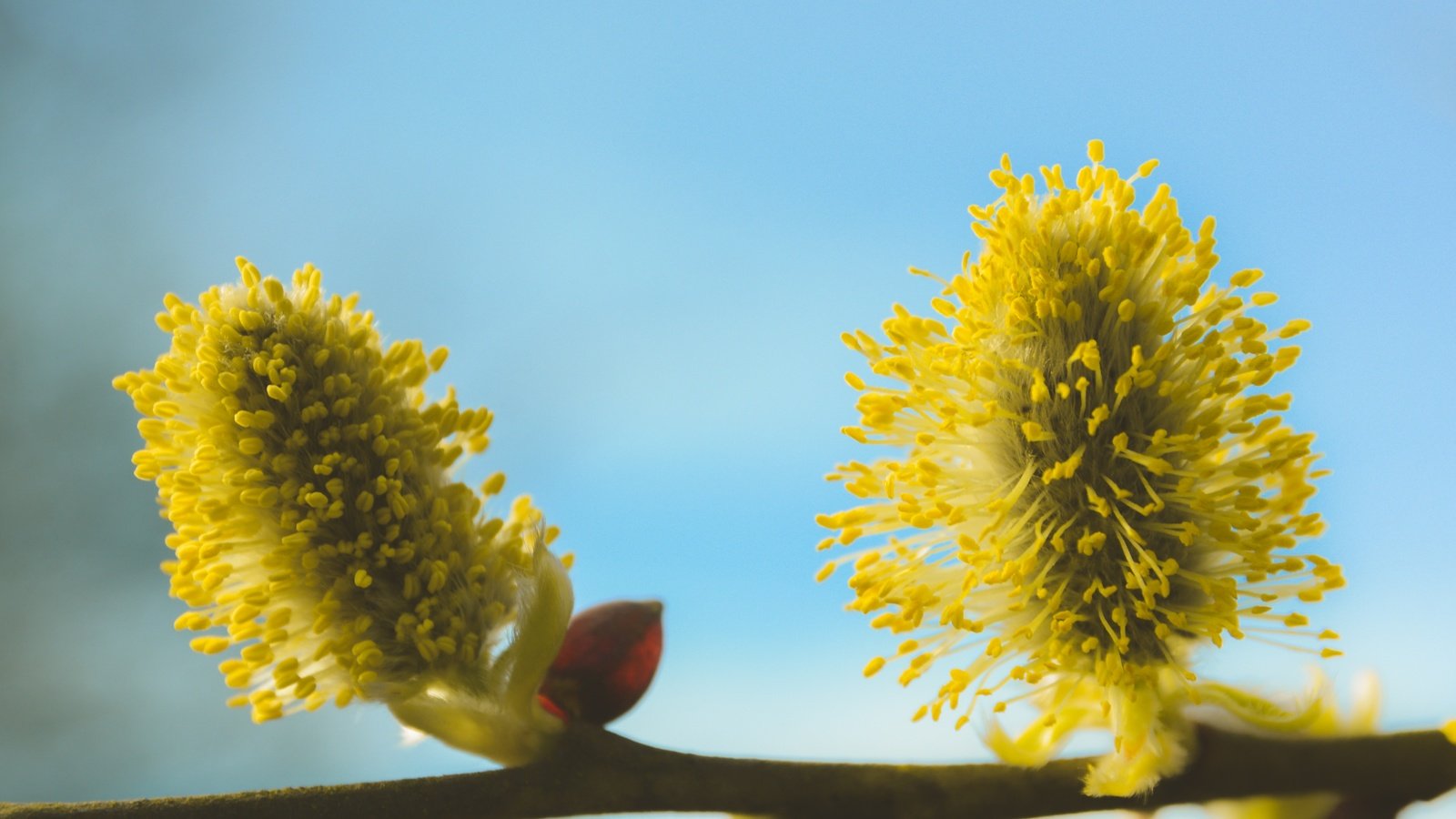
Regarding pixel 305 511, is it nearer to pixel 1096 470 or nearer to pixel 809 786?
pixel 809 786

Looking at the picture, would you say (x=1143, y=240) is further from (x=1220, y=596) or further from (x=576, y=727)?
(x=576, y=727)

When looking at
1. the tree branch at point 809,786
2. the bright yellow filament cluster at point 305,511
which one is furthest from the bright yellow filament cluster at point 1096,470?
the bright yellow filament cluster at point 305,511

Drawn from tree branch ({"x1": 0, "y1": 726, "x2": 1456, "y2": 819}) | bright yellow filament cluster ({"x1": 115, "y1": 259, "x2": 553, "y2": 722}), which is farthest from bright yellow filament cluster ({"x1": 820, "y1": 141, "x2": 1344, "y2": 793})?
bright yellow filament cluster ({"x1": 115, "y1": 259, "x2": 553, "y2": 722})

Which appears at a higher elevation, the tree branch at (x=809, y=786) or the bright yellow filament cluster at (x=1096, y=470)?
the bright yellow filament cluster at (x=1096, y=470)

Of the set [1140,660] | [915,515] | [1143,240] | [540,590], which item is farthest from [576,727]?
[1143,240]

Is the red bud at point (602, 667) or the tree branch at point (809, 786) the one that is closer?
the tree branch at point (809, 786)

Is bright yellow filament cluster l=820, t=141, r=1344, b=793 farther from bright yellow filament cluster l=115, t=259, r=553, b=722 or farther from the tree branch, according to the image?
bright yellow filament cluster l=115, t=259, r=553, b=722

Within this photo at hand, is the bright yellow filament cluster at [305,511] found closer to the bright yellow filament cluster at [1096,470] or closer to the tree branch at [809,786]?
the tree branch at [809,786]
